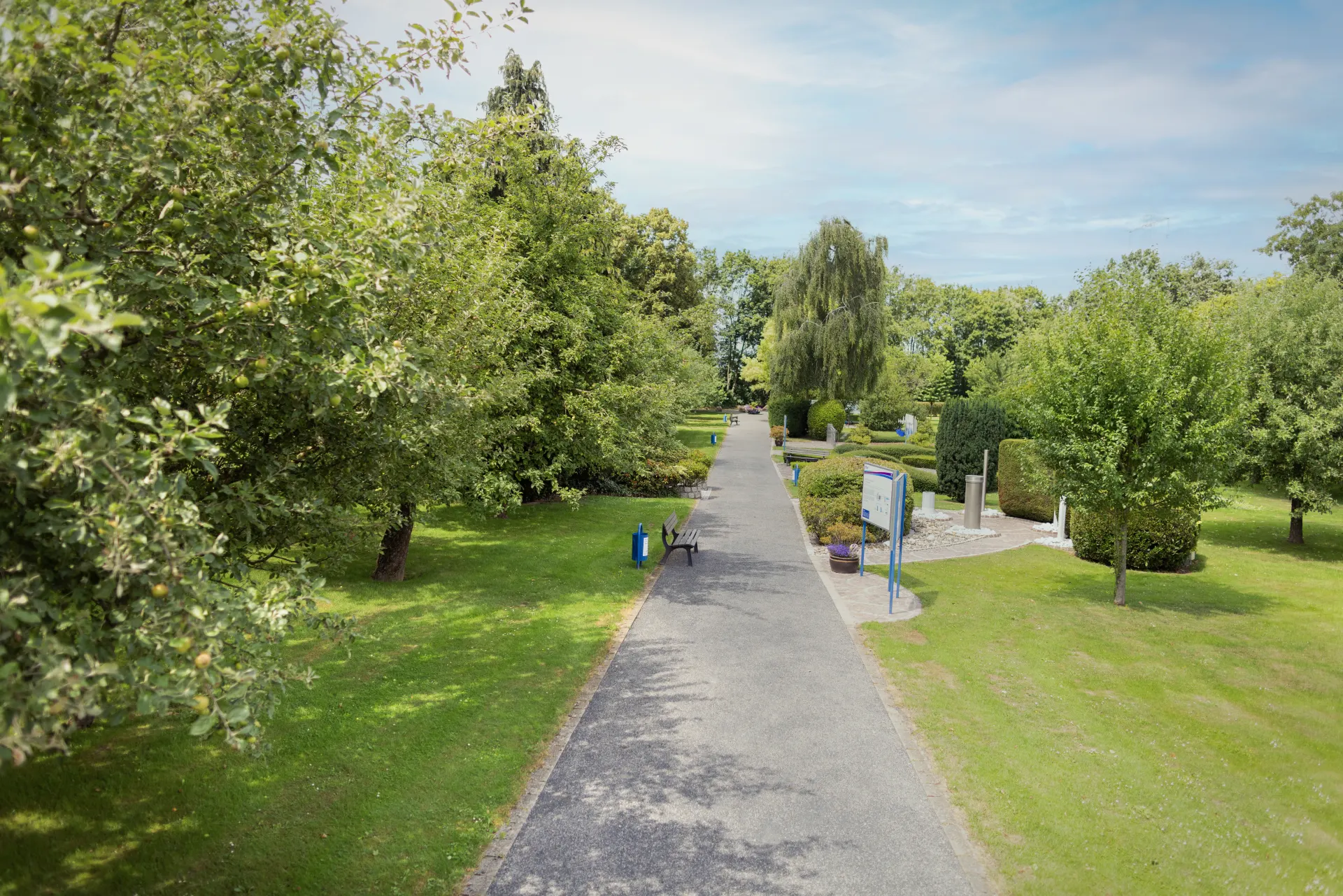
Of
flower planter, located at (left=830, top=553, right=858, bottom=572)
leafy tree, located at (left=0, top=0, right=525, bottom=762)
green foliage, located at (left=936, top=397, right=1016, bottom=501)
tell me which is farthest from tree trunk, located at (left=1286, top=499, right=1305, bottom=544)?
leafy tree, located at (left=0, top=0, right=525, bottom=762)

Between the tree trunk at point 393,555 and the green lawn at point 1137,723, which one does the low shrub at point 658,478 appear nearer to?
the green lawn at point 1137,723

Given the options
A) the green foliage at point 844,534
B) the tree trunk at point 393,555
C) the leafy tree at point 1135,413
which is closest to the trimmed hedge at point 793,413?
the green foliage at point 844,534

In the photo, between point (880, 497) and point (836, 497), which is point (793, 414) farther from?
point (880, 497)

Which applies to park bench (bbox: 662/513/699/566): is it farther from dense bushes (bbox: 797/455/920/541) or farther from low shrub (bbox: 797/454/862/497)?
low shrub (bbox: 797/454/862/497)

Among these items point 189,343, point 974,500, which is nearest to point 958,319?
point 974,500

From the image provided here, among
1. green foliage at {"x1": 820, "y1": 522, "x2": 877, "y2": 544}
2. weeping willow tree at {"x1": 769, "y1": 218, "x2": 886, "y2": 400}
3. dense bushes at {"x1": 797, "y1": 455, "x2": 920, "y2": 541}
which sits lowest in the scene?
green foliage at {"x1": 820, "y1": 522, "x2": 877, "y2": 544}

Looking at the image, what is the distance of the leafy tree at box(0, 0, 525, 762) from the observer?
2.98 meters

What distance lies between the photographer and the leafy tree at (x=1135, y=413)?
13289mm

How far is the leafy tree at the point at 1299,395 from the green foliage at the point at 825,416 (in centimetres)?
2814

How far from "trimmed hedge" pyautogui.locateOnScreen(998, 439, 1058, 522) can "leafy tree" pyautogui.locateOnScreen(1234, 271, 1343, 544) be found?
564 centimetres

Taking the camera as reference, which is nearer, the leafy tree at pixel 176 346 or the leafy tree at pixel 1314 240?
the leafy tree at pixel 176 346

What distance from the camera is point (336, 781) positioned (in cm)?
686

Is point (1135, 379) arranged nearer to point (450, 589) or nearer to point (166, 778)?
point (450, 589)

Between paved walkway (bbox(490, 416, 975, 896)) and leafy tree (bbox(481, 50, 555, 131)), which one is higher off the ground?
leafy tree (bbox(481, 50, 555, 131))
